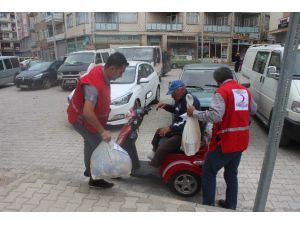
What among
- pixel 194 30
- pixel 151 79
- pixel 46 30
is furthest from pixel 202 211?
pixel 46 30

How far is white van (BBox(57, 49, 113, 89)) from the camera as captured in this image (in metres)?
13.8

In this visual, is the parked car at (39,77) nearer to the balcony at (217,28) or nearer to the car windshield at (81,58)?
the car windshield at (81,58)

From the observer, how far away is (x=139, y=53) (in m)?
14.8

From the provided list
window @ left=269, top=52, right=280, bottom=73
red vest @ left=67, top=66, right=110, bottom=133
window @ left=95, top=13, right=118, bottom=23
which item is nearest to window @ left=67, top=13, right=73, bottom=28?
window @ left=95, top=13, right=118, bottom=23

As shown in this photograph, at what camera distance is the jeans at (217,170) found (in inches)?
128

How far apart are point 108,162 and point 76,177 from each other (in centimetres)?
127

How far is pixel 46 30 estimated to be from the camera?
50.2m

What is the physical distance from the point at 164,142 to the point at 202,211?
109 centimetres

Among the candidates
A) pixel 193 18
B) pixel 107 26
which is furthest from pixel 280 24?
pixel 107 26

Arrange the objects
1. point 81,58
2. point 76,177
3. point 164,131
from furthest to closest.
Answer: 1. point 81,58
2. point 76,177
3. point 164,131

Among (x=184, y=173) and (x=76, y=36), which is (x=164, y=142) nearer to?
(x=184, y=173)

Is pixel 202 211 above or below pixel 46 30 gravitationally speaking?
below

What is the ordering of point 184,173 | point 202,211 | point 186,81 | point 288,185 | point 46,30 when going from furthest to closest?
point 46,30 < point 186,81 < point 288,185 < point 184,173 < point 202,211

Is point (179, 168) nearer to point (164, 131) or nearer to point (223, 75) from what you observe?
point (164, 131)
